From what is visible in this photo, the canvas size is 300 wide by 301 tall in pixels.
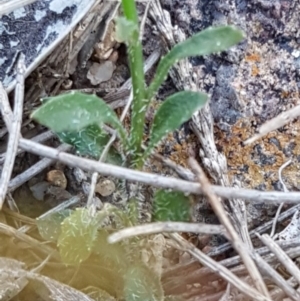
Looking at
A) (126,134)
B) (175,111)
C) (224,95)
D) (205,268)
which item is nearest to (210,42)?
(175,111)

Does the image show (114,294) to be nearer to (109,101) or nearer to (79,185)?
(79,185)

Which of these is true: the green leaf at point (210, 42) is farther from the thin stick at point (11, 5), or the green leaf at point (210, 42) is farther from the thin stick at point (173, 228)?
the thin stick at point (11, 5)

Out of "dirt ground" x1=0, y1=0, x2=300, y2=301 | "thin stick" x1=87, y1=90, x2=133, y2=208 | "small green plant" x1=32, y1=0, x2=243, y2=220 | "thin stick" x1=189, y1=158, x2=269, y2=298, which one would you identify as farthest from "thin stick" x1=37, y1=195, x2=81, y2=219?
"thin stick" x1=189, y1=158, x2=269, y2=298

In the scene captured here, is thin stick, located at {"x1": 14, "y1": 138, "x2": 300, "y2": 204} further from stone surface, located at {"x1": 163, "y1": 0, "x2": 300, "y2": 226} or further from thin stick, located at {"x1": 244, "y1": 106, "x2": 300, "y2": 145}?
stone surface, located at {"x1": 163, "y1": 0, "x2": 300, "y2": 226}

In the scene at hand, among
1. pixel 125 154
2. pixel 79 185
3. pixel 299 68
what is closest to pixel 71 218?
pixel 125 154

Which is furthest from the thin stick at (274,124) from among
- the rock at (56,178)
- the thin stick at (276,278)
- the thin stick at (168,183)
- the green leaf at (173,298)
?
the rock at (56,178)

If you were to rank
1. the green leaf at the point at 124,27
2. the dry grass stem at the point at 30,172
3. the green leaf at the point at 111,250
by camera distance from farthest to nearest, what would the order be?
1. the dry grass stem at the point at 30,172
2. the green leaf at the point at 111,250
3. the green leaf at the point at 124,27
